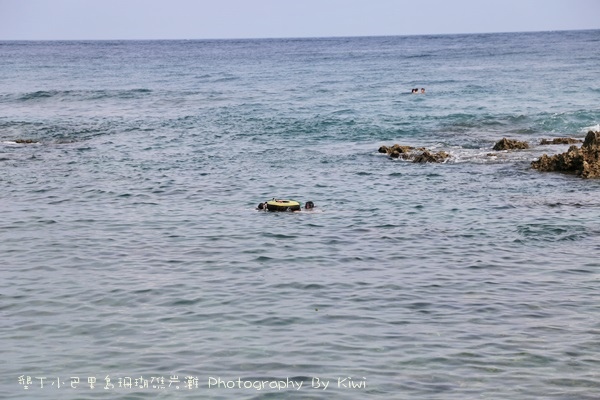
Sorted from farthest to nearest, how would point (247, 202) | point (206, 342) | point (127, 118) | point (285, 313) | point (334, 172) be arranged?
point (127, 118) → point (334, 172) → point (247, 202) → point (285, 313) → point (206, 342)

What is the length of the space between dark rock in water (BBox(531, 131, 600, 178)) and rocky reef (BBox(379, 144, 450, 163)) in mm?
3745

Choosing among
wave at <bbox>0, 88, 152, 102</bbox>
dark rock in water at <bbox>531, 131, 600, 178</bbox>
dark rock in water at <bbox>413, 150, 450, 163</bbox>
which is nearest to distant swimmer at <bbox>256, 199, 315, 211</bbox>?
dark rock in water at <bbox>413, 150, 450, 163</bbox>

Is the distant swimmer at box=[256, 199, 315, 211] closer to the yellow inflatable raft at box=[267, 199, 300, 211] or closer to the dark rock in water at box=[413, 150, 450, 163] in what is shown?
the yellow inflatable raft at box=[267, 199, 300, 211]

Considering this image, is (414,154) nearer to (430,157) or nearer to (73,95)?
(430,157)

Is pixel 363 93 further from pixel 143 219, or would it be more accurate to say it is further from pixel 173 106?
pixel 143 219

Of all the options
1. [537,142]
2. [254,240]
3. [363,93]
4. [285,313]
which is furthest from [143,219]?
[363,93]

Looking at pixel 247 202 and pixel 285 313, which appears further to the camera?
pixel 247 202

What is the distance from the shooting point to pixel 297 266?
19.2 m

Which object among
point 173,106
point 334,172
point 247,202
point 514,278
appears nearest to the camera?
point 514,278

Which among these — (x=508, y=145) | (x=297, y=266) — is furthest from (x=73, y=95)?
(x=297, y=266)

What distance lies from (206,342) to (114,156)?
845 inches

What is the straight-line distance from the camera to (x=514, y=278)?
18.0 metres

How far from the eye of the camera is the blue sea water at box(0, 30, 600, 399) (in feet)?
44.3

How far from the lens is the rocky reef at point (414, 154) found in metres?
32.0
